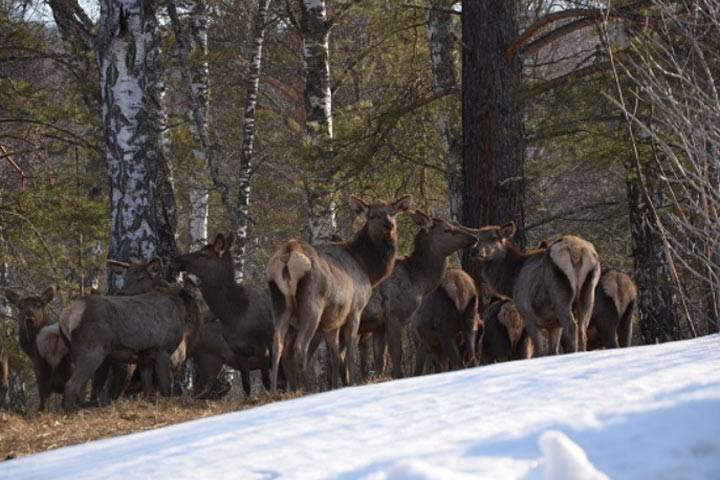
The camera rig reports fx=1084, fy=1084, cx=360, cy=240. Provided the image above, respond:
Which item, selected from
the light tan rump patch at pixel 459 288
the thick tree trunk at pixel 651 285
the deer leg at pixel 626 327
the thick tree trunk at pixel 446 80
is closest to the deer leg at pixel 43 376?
→ the light tan rump patch at pixel 459 288

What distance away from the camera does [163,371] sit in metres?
13.2

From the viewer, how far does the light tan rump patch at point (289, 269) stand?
11734 mm

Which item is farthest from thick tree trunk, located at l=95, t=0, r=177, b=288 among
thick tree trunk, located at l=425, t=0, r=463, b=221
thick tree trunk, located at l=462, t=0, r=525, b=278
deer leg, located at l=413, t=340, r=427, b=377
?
thick tree trunk, located at l=425, t=0, r=463, b=221

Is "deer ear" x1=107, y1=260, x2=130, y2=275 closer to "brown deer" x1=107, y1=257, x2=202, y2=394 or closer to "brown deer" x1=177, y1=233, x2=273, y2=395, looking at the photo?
"brown deer" x1=107, y1=257, x2=202, y2=394

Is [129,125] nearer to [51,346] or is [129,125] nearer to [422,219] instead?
[51,346]

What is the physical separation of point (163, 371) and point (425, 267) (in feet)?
13.0

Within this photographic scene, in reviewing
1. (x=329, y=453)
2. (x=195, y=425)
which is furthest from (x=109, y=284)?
(x=329, y=453)

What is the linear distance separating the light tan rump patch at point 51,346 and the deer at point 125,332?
113 cm

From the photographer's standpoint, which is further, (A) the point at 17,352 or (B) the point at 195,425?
(A) the point at 17,352

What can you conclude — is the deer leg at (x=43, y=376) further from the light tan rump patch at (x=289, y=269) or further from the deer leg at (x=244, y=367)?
the light tan rump patch at (x=289, y=269)

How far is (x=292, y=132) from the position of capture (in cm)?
3109

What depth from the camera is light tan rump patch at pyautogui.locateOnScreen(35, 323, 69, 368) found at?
14109 millimetres

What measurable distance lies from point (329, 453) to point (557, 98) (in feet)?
39.6

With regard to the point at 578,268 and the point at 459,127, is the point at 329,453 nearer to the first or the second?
the point at 578,268
